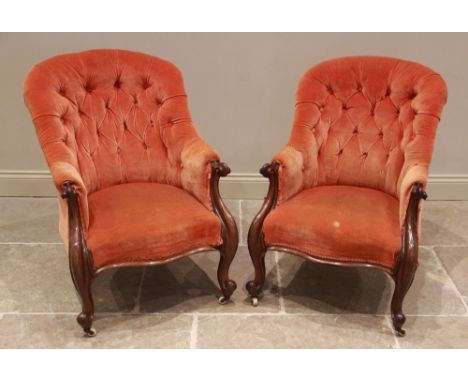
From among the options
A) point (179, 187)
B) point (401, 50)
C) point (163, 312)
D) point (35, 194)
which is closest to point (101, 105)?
point (179, 187)

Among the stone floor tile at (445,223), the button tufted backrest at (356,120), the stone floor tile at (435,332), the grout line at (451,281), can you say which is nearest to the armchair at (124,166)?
the button tufted backrest at (356,120)

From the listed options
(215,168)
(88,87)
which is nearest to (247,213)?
(215,168)

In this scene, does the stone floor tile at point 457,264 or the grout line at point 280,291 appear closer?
the grout line at point 280,291

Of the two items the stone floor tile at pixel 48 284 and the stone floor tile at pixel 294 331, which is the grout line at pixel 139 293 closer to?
the stone floor tile at pixel 48 284

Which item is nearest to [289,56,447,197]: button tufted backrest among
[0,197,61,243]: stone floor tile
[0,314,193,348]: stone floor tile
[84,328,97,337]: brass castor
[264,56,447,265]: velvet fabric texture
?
[264,56,447,265]: velvet fabric texture

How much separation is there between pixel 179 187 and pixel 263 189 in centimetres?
109

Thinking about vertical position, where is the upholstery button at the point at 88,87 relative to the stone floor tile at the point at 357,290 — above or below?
above

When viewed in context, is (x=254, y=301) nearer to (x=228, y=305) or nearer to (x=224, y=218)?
(x=228, y=305)

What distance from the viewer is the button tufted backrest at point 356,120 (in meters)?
2.59

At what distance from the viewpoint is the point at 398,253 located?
2.21 metres

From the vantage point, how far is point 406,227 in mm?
2221

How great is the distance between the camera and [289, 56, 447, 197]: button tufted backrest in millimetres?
2592

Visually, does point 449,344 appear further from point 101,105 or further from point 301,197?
point 101,105

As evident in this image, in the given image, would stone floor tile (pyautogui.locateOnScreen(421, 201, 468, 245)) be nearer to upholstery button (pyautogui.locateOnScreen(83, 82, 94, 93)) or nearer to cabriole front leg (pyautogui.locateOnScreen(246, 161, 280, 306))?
cabriole front leg (pyautogui.locateOnScreen(246, 161, 280, 306))
